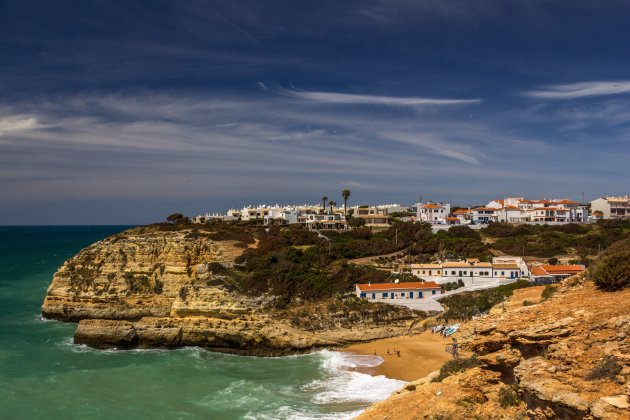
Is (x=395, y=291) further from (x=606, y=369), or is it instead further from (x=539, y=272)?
(x=606, y=369)

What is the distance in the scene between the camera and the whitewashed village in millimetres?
39844

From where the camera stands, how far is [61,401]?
984 inches

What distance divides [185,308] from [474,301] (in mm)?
23094

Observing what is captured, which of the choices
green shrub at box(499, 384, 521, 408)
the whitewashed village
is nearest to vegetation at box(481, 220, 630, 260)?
the whitewashed village

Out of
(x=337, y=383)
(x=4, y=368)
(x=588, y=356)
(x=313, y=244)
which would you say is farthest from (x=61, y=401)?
(x=313, y=244)

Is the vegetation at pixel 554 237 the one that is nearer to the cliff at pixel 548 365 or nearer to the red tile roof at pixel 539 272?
the red tile roof at pixel 539 272

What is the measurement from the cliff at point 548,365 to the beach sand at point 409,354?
14549mm

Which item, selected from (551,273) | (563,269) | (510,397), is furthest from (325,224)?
(510,397)

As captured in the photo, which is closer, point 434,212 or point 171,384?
point 171,384

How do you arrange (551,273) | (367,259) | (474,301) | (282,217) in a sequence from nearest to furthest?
(474,301) < (551,273) < (367,259) < (282,217)

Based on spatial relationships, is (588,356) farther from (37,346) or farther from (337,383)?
(37,346)

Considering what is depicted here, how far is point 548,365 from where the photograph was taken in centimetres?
912

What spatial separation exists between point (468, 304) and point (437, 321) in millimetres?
3537

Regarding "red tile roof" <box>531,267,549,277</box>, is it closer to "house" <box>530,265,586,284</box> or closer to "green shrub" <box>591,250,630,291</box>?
"house" <box>530,265,586,284</box>
